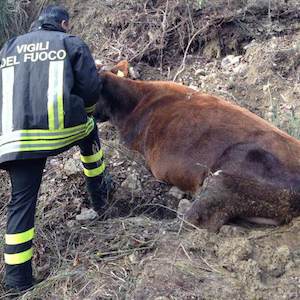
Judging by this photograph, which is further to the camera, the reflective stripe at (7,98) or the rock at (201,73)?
the rock at (201,73)

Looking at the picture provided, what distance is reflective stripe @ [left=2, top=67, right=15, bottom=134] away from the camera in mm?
4061

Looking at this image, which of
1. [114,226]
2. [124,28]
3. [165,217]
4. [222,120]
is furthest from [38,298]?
[124,28]

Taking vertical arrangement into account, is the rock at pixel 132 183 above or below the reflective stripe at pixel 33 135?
below

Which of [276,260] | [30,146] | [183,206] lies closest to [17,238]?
[30,146]

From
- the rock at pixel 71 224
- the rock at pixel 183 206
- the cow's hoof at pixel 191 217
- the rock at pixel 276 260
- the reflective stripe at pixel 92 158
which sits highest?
the rock at pixel 276 260

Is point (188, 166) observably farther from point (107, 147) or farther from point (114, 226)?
point (107, 147)

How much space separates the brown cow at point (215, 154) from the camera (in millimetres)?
4277

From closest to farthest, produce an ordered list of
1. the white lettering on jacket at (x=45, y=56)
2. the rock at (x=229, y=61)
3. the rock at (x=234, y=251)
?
the rock at (x=234, y=251), the white lettering on jacket at (x=45, y=56), the rock at (x=229, y=61)

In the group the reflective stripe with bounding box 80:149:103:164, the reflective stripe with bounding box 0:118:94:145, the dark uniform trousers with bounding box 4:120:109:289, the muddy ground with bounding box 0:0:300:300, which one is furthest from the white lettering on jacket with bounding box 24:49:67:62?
the muddy ground with bounding box 0:0:300:300

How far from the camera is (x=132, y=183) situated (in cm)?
530

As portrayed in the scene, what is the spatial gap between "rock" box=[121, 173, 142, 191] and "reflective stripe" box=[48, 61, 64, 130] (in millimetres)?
1382

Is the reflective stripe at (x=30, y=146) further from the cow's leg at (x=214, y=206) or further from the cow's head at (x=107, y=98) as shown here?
the cow's head at (x=107, y=98)

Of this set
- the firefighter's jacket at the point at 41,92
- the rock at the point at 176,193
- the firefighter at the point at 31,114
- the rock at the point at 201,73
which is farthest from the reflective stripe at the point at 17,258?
the rock at the point at 201,73

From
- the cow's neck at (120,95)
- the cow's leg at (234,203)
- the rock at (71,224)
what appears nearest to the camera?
the cow's leg at (234,203)
